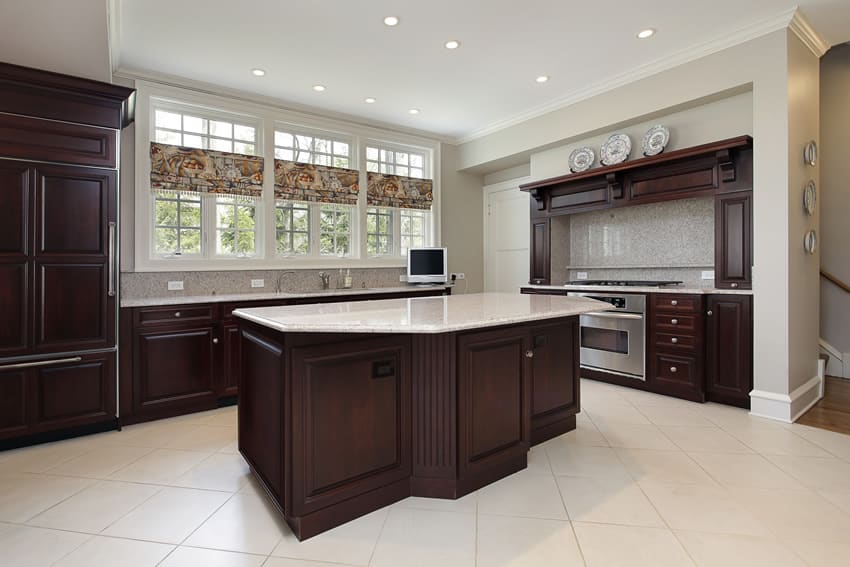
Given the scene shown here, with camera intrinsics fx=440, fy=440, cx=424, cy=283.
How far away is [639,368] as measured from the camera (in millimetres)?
4062

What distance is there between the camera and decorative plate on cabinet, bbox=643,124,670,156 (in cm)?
402

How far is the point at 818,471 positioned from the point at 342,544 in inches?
102

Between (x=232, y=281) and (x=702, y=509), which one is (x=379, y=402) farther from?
(x=232, y=281)

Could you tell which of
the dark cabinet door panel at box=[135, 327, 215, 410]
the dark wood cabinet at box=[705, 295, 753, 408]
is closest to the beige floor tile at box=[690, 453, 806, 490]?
the dark wood cabinet at box=[705, 295, 753, 408]

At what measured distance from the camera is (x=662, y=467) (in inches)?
98.7

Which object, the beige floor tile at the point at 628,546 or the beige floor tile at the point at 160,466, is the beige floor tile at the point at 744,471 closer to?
the beige floor tile at the point at 628,546

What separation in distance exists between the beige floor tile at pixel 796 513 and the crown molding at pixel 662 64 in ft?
10.5

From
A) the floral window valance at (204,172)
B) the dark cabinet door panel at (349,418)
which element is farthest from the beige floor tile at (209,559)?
the floral window valance at (204,172)

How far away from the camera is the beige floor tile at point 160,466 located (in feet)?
8.03

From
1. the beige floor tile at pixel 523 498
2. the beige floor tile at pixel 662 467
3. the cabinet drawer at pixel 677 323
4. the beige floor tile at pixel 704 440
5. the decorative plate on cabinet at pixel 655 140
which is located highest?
the decorative plate on cabinet at pixel 655 140

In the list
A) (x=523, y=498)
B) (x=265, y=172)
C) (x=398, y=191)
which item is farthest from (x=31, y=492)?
(x=398, y=191)

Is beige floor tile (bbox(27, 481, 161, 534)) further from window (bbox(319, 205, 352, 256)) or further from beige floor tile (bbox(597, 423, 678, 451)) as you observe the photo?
window (bbox(319, 205, 352, 256))

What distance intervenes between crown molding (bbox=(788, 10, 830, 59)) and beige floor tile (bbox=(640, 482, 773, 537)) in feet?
11.0

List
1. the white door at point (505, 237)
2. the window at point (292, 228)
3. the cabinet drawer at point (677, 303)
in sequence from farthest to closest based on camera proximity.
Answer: the white door at point (505, 237)
the window at point (292, 228)
the cabinet drawer at point (677, 303)
